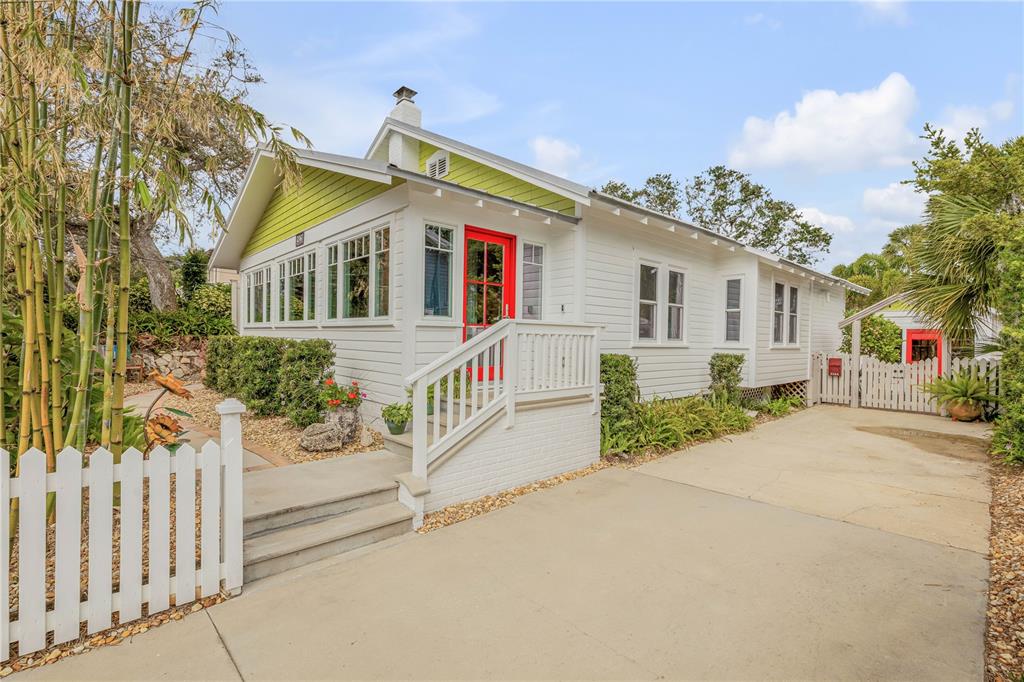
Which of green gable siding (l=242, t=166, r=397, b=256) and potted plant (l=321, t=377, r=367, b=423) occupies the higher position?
green gable siding (l=242, t=166, r=397, b=256)

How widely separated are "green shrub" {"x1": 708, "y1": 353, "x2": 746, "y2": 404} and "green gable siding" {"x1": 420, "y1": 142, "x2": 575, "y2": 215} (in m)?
4.53

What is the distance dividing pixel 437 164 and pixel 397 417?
5.91 m

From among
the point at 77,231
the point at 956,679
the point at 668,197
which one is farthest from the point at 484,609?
the point at 668,197

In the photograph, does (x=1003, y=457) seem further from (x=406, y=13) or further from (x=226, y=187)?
(x=226, y=187)

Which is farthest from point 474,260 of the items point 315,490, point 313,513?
point 313,513

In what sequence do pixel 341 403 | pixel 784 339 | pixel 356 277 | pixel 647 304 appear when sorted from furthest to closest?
1. pixel 784 339
2. pixel 647 304
3. pixel 356 277
4. pixel 341 403

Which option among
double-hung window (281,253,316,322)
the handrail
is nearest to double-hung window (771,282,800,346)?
the handrail

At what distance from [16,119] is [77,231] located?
→ 16.1 metres

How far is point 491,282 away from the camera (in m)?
7.23

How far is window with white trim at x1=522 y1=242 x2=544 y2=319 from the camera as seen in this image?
25.3ft

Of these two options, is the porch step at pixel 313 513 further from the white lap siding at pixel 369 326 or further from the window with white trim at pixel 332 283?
the window with white trim at pixel 332 283

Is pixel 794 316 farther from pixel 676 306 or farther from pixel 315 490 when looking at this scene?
pixel 315 490

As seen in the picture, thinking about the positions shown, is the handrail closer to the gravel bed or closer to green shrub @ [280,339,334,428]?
the gravel bed

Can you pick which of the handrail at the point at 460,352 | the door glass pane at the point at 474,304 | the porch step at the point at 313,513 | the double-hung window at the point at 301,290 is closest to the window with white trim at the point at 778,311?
the door glass pane at the point at 474,304
